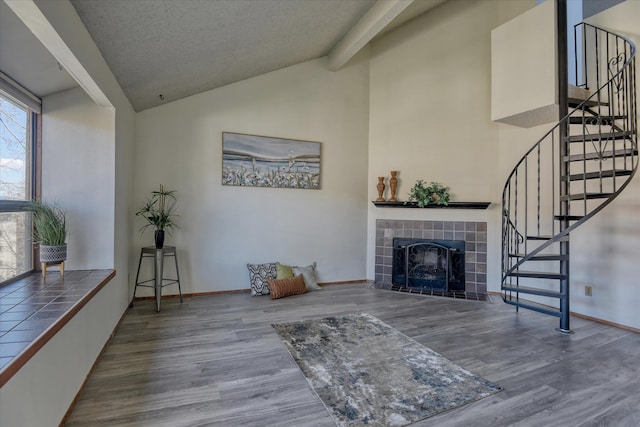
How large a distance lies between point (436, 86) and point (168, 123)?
158 inches

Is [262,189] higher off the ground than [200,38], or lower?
lower

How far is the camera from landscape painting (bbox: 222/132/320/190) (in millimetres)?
4500

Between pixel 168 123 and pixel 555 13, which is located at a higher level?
pixel 555 13

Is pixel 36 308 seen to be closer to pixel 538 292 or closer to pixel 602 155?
pixel 538 292

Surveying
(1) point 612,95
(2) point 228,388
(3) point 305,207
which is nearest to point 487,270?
(1) point 612,95

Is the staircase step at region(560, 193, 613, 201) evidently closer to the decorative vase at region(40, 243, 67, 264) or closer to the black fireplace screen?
the black fireplace screen

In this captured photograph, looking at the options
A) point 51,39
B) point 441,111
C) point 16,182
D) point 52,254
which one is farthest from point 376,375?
point 441,111

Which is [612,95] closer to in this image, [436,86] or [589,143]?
[589,143]

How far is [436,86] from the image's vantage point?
4.97 m

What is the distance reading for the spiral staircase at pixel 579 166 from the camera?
3158 millimetres

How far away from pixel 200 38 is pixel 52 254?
2167mm

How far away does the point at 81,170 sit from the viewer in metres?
2.75

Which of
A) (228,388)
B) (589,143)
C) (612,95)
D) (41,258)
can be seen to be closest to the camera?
(228,388)

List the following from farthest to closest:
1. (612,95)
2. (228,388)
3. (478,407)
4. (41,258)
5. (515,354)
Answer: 1. (612,95)
2. (515,354)
3. (41,258)
4. (228,388)
5. (478,407)
